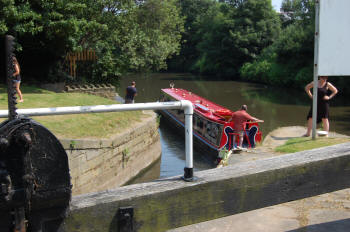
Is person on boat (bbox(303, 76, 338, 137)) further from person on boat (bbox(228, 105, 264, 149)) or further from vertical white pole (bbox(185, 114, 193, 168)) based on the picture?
vertical white pole (bbox(185, 114, 193, 168))

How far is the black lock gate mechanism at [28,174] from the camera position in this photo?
159cm

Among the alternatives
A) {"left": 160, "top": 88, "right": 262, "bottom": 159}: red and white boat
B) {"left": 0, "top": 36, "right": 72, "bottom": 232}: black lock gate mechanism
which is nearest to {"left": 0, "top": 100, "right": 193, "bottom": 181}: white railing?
{"left": 0, "top": 36, "right": 72, "bottom": 232}: black lock gate mechanism

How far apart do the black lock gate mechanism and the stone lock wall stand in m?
6.88

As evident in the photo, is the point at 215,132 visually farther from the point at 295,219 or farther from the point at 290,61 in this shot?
the point at 290,61

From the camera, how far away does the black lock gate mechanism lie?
1.59 meters

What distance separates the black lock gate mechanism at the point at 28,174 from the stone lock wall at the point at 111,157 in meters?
6.88

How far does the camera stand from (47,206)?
171cm

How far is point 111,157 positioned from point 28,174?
8844 millimetres

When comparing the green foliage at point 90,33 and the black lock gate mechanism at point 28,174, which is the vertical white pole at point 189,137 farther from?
the green foliage at point 90,33

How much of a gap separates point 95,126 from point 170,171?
12.4 feet

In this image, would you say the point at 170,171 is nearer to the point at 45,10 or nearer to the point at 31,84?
the point at 45,10

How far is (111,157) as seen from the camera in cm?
1036

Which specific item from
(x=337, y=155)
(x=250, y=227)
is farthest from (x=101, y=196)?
(x=250, y=227)

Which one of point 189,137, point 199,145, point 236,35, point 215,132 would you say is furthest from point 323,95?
point 236,35
